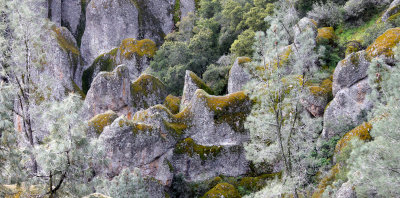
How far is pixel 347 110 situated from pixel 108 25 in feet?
88.2

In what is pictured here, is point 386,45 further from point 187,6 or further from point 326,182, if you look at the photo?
point 187,6

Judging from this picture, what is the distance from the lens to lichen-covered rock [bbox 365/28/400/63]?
17.0m

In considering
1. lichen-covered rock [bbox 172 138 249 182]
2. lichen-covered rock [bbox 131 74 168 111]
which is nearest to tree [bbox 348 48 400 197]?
lichen-covered rock [bbox 172 138 249 182]

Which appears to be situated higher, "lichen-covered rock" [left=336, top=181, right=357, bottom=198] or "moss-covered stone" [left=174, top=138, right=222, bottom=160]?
"lichen-covered rock" [left=336, top=181, right=357, bottom=198]

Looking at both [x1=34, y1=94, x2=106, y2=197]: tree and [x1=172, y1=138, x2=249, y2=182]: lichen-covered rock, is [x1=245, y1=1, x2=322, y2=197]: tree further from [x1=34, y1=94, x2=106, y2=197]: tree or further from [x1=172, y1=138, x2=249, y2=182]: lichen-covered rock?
[x1=172, y1=138, x2=249, y2=182]: lichen-covered rock

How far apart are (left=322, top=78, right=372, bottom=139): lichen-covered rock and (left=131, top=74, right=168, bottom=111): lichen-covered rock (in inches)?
518

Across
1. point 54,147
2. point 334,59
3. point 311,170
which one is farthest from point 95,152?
point 334,59

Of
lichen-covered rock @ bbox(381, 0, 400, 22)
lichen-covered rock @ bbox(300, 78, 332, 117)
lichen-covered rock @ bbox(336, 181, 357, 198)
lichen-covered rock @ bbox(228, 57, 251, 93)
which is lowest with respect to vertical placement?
lichen-covered rock @ bbox(336, 181, 357, 198)

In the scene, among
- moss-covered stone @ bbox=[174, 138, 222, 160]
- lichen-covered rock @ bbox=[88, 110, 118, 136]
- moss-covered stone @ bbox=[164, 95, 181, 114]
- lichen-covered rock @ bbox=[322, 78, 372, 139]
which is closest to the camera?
lichen-covered rock @ bbox=[322, 78, 372, 139]

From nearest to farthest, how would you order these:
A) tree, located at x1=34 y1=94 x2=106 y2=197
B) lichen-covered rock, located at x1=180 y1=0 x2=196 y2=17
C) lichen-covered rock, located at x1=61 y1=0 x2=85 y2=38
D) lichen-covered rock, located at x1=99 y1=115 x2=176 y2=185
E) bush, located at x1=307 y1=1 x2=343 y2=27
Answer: tree, located at x1=34 y1=94 x2=106 y2=197
lichen-covered rock, located at x1=99 y1=115 x2=176 y2=185
bush, located at x1=307 y1=1 x2=343 y2=27
lichen-covered rock, located at x1=61 y1=0 x2=85 y2=38
lichen-covered rock, located at x1=180 y1=0 x2=196 y2=17

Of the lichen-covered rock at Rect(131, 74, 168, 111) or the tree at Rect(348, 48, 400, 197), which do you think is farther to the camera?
the lichen-covered rock at Rect(131, 74, 168, 111)

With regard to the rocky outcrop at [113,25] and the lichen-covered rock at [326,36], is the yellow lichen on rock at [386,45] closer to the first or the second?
the lichen-covered rock at [326,36]

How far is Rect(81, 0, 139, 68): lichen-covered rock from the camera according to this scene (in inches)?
1433

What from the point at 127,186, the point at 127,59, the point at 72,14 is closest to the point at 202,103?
the point at 127,186
